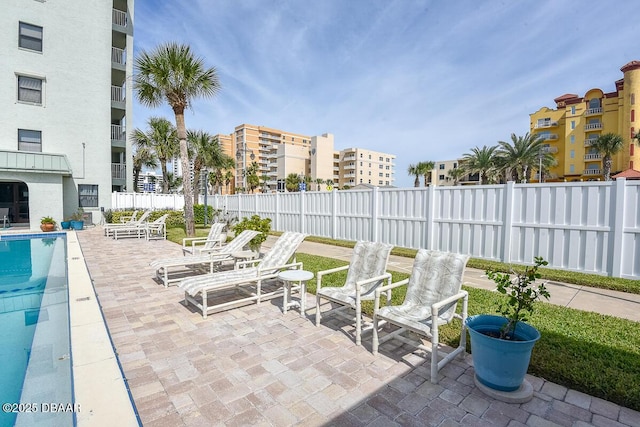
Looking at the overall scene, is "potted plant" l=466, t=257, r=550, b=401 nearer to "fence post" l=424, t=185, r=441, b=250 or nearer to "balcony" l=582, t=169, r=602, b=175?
"fence post" l=424, t=185, r=441, b=250

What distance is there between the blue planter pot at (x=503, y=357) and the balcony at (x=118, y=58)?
1121 inches

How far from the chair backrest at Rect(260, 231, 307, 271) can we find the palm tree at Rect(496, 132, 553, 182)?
130ft

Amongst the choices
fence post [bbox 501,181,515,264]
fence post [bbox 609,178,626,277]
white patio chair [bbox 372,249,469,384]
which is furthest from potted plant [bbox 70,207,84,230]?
fence post [bbox 609,178,626,277]

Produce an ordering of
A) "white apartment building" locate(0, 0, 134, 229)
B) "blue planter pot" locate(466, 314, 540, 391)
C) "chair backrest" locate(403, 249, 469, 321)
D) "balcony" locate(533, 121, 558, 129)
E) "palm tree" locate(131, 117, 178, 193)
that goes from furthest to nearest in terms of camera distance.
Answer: "balcony" locate(533, 121, 558, 129) → "palm tree" locate(131, 117, 178, 193) → "white apartment building" locate(0, 0, 134, 229) → "chair backrest" locate(403, 249, 469, 321) → "blue planter pot" locate(466, 314, 540, 391)

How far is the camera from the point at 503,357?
2.67 meters

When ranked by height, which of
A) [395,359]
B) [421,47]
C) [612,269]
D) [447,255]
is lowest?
[395,359]

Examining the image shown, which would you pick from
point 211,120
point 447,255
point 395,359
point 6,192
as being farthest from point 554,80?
point 6,192

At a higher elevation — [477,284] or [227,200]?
[227,200]

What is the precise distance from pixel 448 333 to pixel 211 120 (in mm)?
26140

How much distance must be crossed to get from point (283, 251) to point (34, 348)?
12.8 ft

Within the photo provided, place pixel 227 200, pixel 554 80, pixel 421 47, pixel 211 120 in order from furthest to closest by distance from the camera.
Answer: pixel 211 120 → pixel 227 200 → pixel 554 80 → pixel 421 47

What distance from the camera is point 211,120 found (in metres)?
25.8

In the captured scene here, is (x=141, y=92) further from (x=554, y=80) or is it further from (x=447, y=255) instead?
(x=554, y=80)

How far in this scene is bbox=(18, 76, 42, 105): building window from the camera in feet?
59.4
